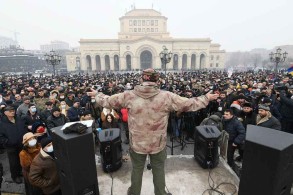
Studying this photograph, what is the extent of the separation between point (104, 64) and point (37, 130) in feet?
191

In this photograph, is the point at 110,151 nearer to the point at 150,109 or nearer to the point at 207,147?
the point at 150,109

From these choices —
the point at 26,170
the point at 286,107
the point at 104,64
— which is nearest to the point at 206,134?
the point at 26,170

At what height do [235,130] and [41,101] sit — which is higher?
Result: [41,101]

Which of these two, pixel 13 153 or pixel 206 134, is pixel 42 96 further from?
pixel 206 134

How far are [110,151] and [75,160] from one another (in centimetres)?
139

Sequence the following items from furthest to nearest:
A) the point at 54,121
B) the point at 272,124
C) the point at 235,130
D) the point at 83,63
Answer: the point at 83,63 < the point at 54,121 < the point at 235,130 < the point at 272,124

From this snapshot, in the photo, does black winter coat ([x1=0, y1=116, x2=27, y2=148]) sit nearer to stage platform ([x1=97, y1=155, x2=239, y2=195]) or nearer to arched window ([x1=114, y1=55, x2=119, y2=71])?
stage platform ([x1=97, y1=155, x2=239, y2=195])

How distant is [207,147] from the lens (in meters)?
3.57

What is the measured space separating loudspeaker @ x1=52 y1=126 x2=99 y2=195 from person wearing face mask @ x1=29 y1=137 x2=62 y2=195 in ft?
1.39

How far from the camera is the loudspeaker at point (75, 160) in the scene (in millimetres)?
2219

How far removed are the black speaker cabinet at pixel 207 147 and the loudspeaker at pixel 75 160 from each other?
2.17 metres

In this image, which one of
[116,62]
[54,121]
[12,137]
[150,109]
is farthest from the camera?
[116,62]

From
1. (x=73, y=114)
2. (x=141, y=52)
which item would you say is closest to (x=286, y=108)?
(x=73, y=114)

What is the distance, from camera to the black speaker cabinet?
3561 millimetres
